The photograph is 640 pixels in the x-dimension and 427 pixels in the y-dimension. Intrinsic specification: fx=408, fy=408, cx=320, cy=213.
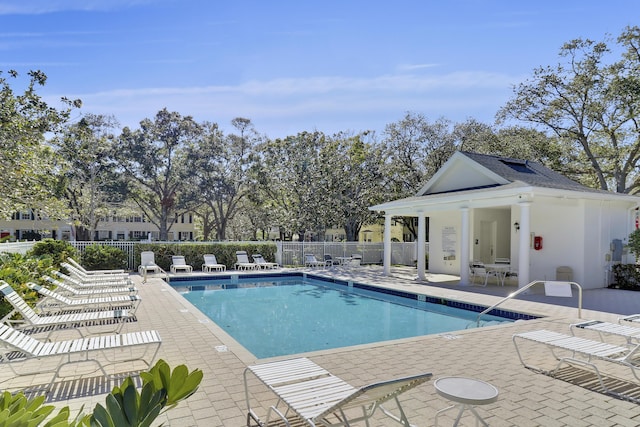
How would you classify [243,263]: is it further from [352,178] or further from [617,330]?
[617,330]

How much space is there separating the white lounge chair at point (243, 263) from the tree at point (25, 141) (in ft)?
30.2

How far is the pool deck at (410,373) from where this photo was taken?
4.17 metres

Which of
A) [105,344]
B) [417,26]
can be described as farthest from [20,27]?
[417,26]

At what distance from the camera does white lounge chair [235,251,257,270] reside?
64.4 feet

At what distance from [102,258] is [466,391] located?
17.6 metres

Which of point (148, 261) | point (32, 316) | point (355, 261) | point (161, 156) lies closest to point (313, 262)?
point (355, 261)

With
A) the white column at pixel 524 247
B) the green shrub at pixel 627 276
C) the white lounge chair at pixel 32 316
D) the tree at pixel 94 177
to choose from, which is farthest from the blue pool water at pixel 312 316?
the tree at pixel 94 177

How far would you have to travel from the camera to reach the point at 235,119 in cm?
3488

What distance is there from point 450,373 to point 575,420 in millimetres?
1550

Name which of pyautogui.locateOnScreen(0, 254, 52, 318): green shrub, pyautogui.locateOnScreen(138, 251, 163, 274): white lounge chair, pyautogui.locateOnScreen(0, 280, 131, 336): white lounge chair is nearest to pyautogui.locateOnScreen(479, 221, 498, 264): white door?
pyautogui.locateOnScreen(138, 251, 163, 274): white lounge chair

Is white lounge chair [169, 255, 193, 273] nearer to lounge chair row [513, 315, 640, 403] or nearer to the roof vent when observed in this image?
the roof vent

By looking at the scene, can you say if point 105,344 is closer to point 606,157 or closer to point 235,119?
point 606,157

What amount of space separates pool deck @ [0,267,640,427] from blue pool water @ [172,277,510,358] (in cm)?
160

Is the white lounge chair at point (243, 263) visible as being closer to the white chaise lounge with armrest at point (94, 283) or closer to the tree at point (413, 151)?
the white chaise lounge with armrest at point (94, 283)
